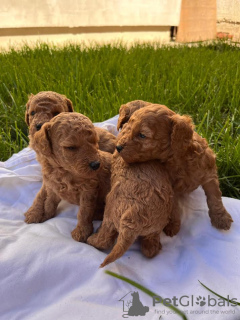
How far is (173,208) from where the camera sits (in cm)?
134

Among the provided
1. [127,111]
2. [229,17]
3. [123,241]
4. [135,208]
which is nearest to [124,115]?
[127,111]

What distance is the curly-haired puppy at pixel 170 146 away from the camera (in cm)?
115

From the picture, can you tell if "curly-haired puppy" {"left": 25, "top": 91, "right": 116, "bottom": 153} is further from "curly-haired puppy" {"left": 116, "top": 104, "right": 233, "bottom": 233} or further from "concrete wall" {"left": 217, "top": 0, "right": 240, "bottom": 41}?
"concrete wall" {"left": 217, "top": 0, "right": 240, "bottom": 41}

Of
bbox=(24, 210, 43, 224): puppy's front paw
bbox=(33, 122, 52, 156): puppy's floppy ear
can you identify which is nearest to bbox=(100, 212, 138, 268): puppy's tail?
bbox=(33, 122, 52, 156): puppy's floppy ear

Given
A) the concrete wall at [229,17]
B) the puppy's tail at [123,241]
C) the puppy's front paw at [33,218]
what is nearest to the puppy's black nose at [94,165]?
the puppy's tail at [123,241]

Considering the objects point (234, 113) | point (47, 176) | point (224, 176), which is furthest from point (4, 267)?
point (234, 113)

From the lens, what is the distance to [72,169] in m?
1.25

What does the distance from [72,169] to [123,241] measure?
12.8 inches

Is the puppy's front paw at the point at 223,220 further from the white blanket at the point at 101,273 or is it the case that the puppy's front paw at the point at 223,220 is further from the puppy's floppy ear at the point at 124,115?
the puppy's floppy ear at the point at 124,115

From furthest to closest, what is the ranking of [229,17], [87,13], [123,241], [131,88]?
1. [229,17]
2. [87,13]
3. [131,88]
4. [123,241]

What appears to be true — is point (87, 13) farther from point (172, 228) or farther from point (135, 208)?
point (135, 208)

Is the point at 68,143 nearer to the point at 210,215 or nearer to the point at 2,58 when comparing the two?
the point at 210,215

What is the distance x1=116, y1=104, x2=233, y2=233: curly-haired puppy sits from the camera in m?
1.15

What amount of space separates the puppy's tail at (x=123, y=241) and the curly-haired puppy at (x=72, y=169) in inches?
8.8
